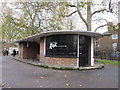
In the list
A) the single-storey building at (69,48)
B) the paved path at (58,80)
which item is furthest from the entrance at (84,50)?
the paved path at (58,80)

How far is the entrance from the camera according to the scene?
1080 cm

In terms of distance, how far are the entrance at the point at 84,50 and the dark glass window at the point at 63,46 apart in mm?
599

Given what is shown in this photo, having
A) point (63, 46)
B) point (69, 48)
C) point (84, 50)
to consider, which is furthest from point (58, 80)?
point (84, 50)

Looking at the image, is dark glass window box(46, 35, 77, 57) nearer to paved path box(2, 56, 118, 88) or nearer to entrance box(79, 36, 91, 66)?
entrance box(79, 36, 91, 66)

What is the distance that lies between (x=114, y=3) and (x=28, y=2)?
458 inches

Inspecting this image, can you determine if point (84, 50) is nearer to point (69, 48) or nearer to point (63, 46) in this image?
point (69, 48)

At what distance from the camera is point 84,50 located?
1102 cm

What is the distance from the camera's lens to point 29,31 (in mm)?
23062

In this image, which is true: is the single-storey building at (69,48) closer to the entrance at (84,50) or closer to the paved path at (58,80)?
the entrance at (84,50)

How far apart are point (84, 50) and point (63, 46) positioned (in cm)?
183

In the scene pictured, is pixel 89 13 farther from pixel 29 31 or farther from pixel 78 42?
pixel 29 31

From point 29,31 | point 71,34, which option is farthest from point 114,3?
point 29,31

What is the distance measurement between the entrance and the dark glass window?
60 cm

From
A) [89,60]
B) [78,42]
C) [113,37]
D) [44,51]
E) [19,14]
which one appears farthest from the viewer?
[113,37]
